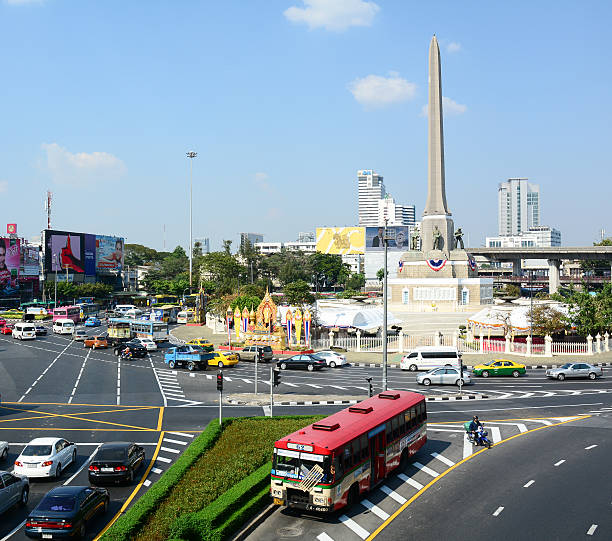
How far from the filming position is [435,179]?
79562 millimetres

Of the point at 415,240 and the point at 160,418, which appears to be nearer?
the point at 160,418

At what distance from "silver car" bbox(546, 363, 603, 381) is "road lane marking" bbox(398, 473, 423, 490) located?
985 inches

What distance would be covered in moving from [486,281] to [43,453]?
68203 mm

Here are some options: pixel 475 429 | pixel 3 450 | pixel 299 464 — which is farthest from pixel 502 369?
pixel 3 450

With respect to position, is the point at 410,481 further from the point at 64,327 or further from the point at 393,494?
the point at 64,327

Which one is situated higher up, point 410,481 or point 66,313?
point 66,313

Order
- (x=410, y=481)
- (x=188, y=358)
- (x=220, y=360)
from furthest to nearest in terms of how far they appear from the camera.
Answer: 1. (x=220, y=360)
2. (x=188, y=358)
3. (x=410, y=481)

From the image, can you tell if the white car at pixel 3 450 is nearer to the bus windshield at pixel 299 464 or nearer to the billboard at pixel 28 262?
the bus windshield at pixel 299 464

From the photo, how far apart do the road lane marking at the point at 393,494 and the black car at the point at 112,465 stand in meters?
8.56

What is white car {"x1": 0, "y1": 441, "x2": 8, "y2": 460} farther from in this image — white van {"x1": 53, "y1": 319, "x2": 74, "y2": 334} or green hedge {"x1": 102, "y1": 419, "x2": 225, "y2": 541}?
white van {"x1": 53, "y1": 319, "x2": 74, "y2": 334}

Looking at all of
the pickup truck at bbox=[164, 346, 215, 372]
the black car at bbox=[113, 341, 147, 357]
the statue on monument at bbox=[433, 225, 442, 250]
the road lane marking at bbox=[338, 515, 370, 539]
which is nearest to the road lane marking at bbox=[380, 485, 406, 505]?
the road lane marking at bbox=[338, 515, 370, 539]

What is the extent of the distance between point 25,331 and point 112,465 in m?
54.3

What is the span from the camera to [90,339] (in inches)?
2469

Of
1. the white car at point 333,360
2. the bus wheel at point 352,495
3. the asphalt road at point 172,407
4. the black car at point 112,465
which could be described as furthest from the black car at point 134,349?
the bus wheel at point 352,495
